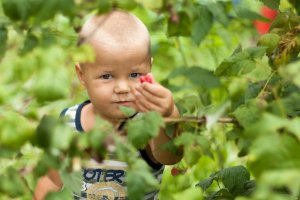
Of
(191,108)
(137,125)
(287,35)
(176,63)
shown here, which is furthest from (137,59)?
(176,63)

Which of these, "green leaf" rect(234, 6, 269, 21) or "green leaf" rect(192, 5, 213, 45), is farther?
"green leaf" rect(234, 6, 269, 21)

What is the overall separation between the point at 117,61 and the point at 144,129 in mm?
689

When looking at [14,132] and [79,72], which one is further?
[79,72]

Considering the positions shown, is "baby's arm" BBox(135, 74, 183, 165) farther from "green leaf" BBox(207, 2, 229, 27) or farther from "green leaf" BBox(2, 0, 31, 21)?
"green leaf" BBox(2, 0, 31, 21)

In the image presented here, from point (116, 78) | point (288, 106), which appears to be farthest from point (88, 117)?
point (288, 106)

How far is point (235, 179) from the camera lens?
3.04 metres

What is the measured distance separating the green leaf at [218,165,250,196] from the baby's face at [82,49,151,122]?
0.43 m

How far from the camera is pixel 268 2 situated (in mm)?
2834

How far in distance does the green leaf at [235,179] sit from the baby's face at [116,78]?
434mm

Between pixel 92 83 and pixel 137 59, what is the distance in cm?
18

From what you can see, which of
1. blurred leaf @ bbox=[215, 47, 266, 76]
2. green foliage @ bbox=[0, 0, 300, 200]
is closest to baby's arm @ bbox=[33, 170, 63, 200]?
green foliage @ bbox=[0, 0, 300, 200]

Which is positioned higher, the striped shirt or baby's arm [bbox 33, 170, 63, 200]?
the striped shirt

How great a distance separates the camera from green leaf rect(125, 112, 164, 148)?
225cm

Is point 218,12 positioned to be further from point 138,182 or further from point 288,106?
point 138,182
